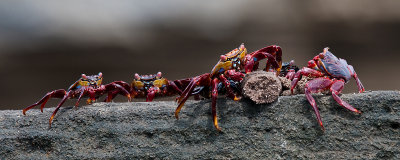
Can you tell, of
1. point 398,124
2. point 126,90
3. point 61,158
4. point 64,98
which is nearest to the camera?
point 398,124

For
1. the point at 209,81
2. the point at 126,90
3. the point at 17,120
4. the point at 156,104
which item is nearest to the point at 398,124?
the point at 209,81

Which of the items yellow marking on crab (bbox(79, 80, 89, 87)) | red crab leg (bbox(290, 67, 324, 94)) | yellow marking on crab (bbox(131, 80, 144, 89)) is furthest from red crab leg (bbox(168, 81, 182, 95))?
red crab leg (bbox(290, 67, 324, 94))

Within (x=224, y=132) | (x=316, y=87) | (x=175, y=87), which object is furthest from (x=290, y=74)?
(x=175, y=87)

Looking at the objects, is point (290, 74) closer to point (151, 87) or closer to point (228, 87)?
point (228, 87)

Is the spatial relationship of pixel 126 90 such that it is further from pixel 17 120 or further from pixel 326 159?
pixel 326 159

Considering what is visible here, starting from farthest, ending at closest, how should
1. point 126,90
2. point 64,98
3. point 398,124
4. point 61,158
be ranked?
point 126,90, point 64,98, point 61,158, point 398,124

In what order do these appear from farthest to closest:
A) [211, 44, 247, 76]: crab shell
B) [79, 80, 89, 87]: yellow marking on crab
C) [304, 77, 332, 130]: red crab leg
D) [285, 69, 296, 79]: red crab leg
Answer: [79, 80, 89, 87]: yellow marking on crab, [285, 69, 296, 79]: red crab leg, [211, 44, 247, 76]: crab shell, [304, 77, 332, 130]: red crab leg

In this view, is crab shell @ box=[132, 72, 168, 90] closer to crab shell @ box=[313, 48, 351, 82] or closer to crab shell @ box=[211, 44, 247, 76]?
crab shell @ box=[211, 44, 247, 76]
